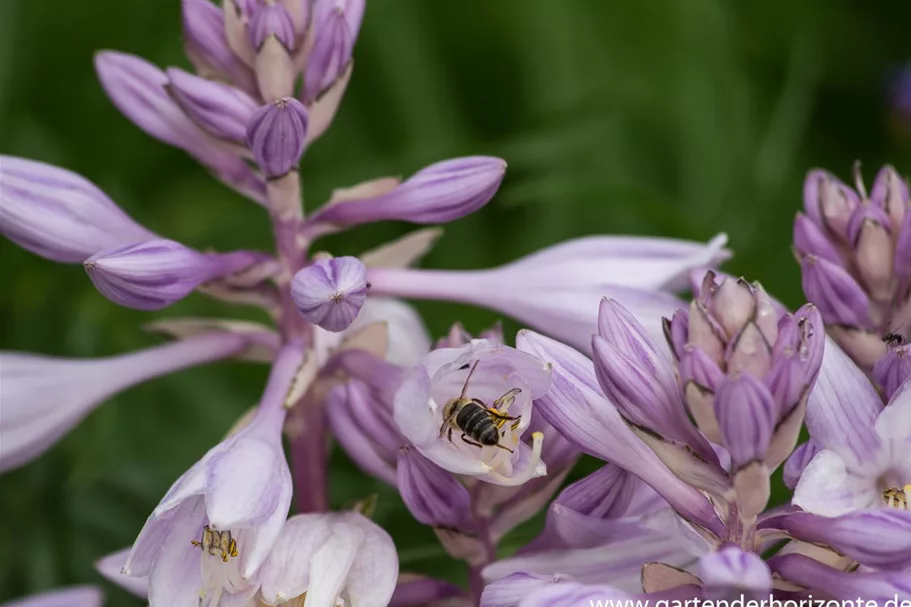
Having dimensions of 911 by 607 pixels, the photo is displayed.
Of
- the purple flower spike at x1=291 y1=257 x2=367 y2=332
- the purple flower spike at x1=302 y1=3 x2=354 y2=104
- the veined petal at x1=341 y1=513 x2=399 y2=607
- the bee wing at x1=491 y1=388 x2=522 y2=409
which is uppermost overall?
the purple flower spike at x1=302 y1=3 x2=354 y2=104

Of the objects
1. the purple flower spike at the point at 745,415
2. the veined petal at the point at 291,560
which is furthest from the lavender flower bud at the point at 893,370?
the veined petal at the point at 291,560

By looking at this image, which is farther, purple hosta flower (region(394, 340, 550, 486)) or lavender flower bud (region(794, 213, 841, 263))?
lavender flower bud (region(794, 213, 841, 263))

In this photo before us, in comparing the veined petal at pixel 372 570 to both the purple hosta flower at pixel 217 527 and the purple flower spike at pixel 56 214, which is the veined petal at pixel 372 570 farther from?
the purple flower spike at pixel 56 214

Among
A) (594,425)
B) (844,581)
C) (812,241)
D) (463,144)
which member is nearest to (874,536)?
(844,581)

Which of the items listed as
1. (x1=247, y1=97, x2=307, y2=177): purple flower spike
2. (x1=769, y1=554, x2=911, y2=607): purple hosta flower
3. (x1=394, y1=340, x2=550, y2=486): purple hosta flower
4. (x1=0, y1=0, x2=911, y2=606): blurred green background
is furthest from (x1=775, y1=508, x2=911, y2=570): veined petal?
(x1=0, y1=0, x2=911, y2=606): blurred green background

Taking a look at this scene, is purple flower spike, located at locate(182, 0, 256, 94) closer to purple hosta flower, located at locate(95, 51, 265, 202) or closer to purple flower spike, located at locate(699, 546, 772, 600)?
purple hosta flower, located at locate(95, 51, 265, 202)

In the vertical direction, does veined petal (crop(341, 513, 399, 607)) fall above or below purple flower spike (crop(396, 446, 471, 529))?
below

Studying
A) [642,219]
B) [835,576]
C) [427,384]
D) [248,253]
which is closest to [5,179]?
[248,253]
